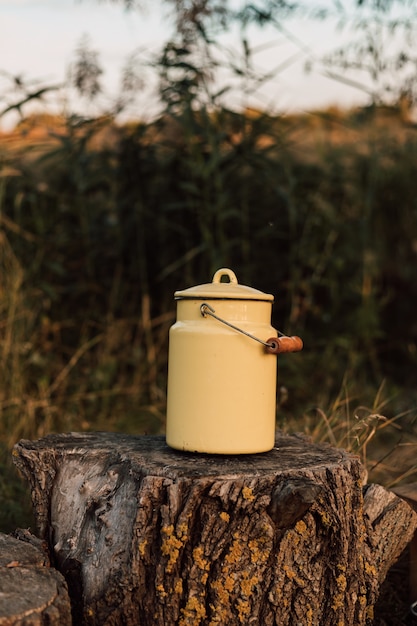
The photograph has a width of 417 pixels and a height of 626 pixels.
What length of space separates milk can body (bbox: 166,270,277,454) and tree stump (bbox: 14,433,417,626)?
7 cm

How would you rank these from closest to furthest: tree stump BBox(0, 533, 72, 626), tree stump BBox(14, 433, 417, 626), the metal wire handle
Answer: tree stump BBox(0, 533, 72, 626) < tree stump BBox(14, 433, 417, 626) < the metal wire handle

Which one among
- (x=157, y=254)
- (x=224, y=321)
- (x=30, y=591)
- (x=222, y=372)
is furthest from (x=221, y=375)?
(x=157, y=254)

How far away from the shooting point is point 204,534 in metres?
1.86

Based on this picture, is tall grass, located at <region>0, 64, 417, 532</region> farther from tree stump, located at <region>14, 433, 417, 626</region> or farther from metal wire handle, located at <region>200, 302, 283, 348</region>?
metal wire handle, located at <region>200, 302, 283, 348</region>

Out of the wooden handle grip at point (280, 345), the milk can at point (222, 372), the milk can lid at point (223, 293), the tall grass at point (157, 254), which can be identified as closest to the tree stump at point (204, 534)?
the milk can at point (222, 372)

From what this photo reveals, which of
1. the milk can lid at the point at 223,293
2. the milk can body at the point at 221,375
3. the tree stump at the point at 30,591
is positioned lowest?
the tree stump at the point at 30,591

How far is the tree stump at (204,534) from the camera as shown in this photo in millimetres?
1850

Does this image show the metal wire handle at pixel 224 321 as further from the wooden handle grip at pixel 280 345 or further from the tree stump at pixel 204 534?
the tree stump at pixel 204 534

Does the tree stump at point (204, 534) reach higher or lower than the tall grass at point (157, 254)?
lower

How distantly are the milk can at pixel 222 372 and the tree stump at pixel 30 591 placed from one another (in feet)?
1.54

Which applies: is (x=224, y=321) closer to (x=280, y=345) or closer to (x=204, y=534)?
(x=280, y=345)

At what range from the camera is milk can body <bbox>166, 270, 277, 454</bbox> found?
200 centimetres

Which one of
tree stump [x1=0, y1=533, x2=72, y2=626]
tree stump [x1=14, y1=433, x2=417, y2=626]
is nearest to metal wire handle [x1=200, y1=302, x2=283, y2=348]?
tree stump [x1=14, y1=433, x2=417, y2=626]

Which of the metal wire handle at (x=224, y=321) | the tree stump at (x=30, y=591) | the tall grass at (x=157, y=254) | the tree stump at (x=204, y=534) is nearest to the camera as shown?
the tree stump at (x=30, y=591)
